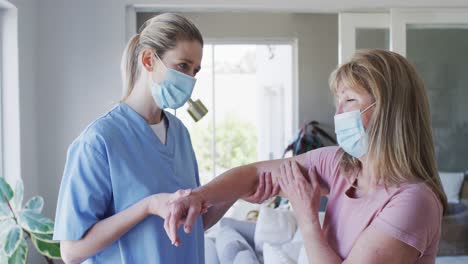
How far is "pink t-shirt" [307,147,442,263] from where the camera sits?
0.85 m

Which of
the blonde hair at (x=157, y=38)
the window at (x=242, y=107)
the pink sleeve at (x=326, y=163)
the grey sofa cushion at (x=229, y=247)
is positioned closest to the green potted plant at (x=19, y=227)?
the grey sofa cushion at (x=229, y=247)

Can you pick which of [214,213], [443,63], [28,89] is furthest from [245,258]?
[443,63]

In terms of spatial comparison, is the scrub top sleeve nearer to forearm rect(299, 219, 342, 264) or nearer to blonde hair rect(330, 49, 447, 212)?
forearm rect(299, 219, 342, 264)

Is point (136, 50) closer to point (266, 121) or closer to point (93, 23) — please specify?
point (93, 23)

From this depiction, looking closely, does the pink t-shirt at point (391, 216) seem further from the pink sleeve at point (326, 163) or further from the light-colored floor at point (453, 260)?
the light-colored floor at point (453, 260)

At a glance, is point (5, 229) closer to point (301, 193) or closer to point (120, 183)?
point (120, 183)

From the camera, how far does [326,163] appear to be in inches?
44.5

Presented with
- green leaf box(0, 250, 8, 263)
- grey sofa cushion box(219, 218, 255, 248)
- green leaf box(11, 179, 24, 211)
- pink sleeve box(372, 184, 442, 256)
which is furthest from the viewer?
grey sofa cushion box(219, 218, 255, 248)

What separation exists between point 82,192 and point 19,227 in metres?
1.14

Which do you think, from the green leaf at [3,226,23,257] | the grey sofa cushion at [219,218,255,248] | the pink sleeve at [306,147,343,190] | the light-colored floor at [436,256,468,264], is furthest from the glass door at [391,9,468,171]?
the green leaf at [3,226,23,257]

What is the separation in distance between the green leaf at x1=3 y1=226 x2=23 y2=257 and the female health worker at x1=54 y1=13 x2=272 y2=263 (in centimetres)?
101

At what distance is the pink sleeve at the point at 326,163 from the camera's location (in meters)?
1.10

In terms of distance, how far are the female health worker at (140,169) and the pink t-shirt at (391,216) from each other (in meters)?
0.23

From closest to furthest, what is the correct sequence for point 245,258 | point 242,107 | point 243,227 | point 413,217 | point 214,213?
point 413,217, point 214,213, point 245,258, point 243,227, point 242,107
